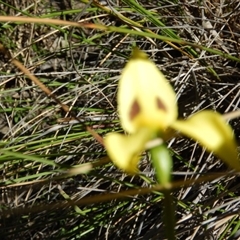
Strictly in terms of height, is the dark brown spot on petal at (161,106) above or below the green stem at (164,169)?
above

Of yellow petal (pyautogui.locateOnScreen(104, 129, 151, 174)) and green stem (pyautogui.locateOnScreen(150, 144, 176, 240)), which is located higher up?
yellow petal (pyautogui.locateOnScreen(104, 129, 151, 174))

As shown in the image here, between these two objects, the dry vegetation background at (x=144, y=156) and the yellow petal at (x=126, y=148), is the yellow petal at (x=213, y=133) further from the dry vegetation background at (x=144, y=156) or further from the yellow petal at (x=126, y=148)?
the dry vegetation background at (x=144, y=156)

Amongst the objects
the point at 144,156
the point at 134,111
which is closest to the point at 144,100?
the point at 134,111

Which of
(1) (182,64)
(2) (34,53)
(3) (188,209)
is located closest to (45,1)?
(2) (34,53)

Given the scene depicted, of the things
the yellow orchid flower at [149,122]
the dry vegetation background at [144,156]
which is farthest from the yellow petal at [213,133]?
the dry vegetation background at [144,156]

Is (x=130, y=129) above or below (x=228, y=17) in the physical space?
below

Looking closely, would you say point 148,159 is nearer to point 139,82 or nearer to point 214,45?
point 214,45

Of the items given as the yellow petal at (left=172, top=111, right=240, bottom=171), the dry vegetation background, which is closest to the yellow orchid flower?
the yellow petal at (left=172, top=111, right=240, bottom=171)

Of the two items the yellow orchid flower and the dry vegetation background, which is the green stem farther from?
the dry vegetation background
